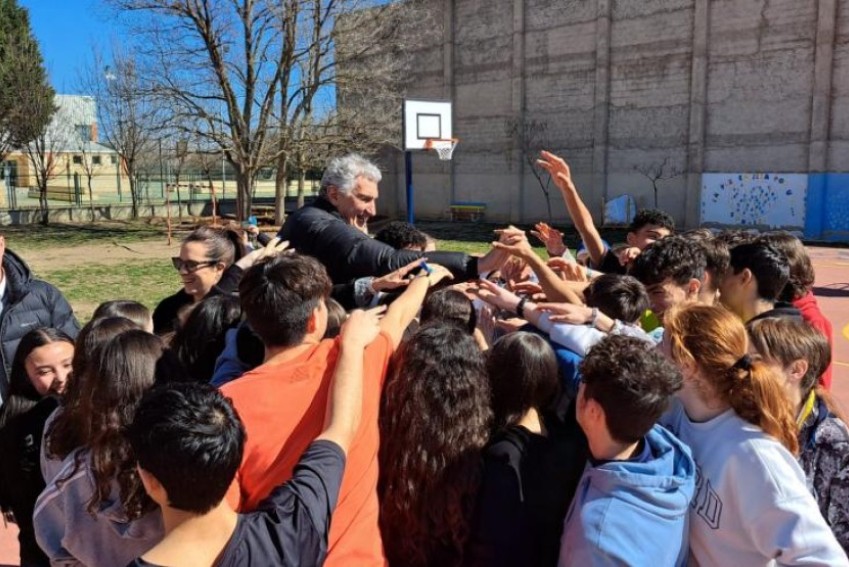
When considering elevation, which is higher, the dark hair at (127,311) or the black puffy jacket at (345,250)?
the black puffy jacket at (345,250)

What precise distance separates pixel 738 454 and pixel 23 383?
284 cm

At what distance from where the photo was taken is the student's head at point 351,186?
3654 millimetres

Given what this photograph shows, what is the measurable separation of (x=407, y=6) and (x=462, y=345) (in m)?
31.1

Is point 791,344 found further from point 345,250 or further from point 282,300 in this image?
point 345,250

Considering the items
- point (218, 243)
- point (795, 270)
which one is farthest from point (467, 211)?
point (795, 270)

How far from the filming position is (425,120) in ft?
57.8

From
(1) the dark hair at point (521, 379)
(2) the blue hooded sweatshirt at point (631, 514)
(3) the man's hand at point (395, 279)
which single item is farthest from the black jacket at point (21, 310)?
(2) the blue hooded sweatshirt at point (631, 514)

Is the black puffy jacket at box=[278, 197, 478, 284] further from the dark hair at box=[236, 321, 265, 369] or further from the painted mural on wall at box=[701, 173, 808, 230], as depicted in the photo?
the painted mural on wall at box=[701, 173, 808, 230]

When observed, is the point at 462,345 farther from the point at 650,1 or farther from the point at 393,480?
the point at 650,1

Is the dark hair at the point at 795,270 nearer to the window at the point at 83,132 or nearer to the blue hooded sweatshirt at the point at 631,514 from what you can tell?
the blue hooded sweatshirt at the point at 631,514

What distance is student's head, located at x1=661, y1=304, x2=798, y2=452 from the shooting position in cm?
216

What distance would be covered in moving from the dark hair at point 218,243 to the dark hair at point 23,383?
1.08m

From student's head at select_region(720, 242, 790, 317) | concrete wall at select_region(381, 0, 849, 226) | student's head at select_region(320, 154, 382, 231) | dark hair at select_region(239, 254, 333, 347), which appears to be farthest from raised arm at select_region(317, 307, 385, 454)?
concrete wall at select_region(381, 0, 849, 226)

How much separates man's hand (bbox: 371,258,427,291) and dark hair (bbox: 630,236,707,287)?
3.85 feet
